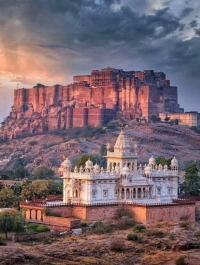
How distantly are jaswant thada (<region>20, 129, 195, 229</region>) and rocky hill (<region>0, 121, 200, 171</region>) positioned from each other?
39148 millimetres

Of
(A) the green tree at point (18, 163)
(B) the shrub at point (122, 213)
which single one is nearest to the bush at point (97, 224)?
(B) the shrub at point (122, 213)

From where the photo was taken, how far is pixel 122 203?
47.9 meters

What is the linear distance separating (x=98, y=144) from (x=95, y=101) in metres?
17.2

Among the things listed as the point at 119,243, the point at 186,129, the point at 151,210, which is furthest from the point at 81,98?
the point at 119,243

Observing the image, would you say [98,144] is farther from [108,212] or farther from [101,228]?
[101,228]

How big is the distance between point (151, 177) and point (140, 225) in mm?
6822

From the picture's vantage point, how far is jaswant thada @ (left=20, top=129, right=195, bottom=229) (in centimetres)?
4625

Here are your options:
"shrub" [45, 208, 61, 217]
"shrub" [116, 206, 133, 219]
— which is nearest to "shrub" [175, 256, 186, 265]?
"shrub" [116, 206, 133, 219]

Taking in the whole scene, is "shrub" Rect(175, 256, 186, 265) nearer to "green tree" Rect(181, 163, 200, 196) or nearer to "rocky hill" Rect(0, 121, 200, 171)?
"green tree" Rect(181, 163, 200, 196)

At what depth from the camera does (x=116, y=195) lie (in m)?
48.6

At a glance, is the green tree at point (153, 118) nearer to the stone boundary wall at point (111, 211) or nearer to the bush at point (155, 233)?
the stone boundary wall at point (111, 211)

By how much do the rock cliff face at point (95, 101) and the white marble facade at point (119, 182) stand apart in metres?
58.7

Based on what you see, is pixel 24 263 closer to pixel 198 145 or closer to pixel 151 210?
pixel 151 210

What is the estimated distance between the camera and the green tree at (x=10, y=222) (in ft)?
135
